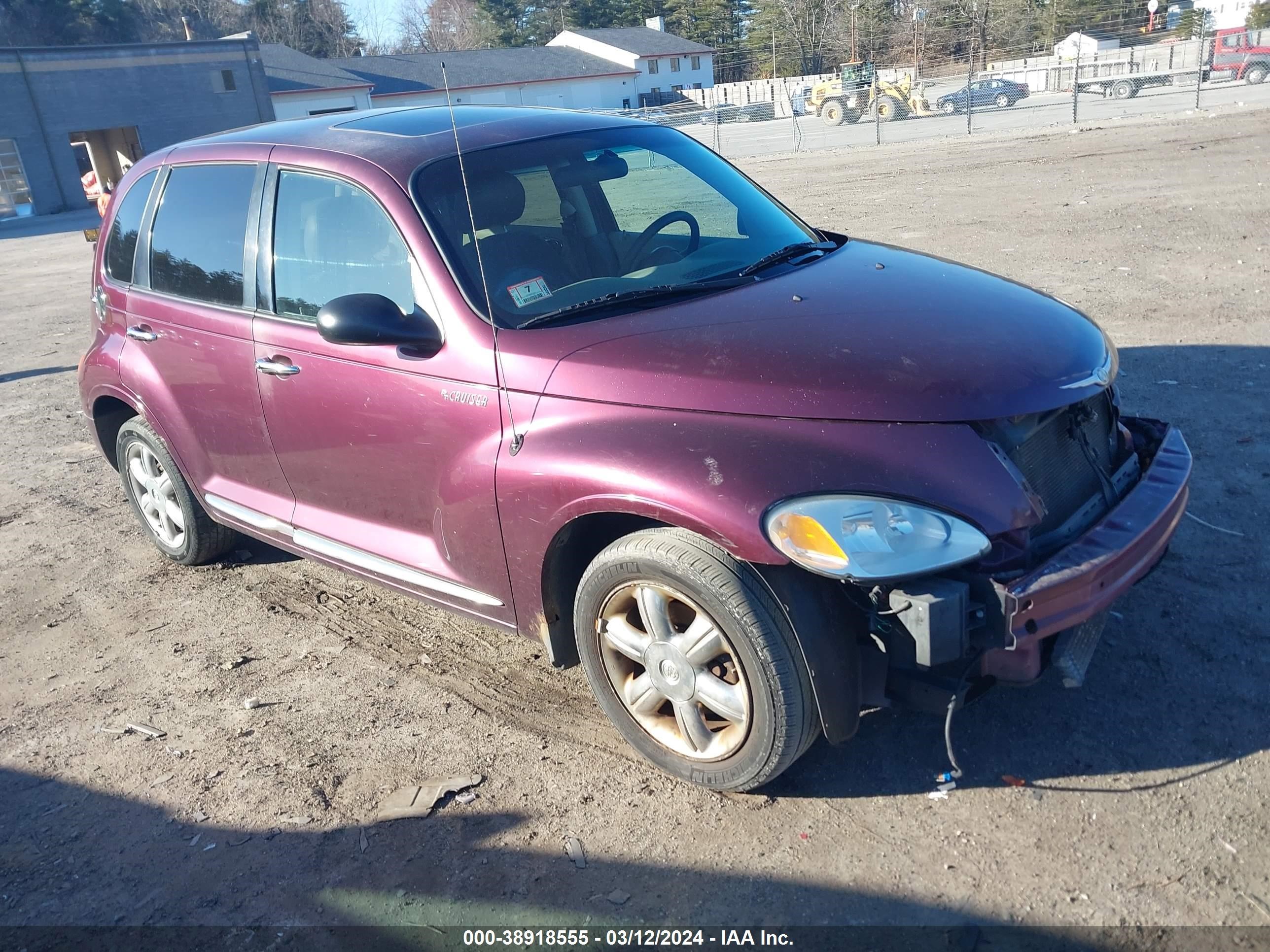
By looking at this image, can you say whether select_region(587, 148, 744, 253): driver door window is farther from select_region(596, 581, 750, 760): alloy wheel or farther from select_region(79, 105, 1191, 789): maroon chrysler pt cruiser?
→ select_region(596, 581, 750, 760): alloy wheel

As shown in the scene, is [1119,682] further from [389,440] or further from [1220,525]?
[389,440]

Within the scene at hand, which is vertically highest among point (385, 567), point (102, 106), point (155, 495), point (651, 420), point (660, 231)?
point (102, 106)

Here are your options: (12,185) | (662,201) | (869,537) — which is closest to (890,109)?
(662,201)

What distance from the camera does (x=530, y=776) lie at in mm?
3340

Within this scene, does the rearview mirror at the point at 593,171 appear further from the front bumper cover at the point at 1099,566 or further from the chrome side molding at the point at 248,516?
the front bumper cover at the point at 1099,566

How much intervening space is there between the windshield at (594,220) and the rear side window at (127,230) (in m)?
2.05

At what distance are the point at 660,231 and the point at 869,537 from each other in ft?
6.17

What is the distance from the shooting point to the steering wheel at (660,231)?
3.85m

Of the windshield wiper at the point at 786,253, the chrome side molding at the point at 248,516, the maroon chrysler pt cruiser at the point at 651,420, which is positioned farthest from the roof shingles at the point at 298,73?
the windshield wiper at the point at 786,253

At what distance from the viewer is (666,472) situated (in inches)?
111

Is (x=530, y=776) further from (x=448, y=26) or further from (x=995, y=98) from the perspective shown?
(x=448, y=26)

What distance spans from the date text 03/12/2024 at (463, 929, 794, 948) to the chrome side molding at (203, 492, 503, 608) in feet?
3.63

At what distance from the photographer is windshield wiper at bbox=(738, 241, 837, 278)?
3.77m

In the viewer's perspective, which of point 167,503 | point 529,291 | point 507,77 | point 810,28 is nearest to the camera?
point 529,291
